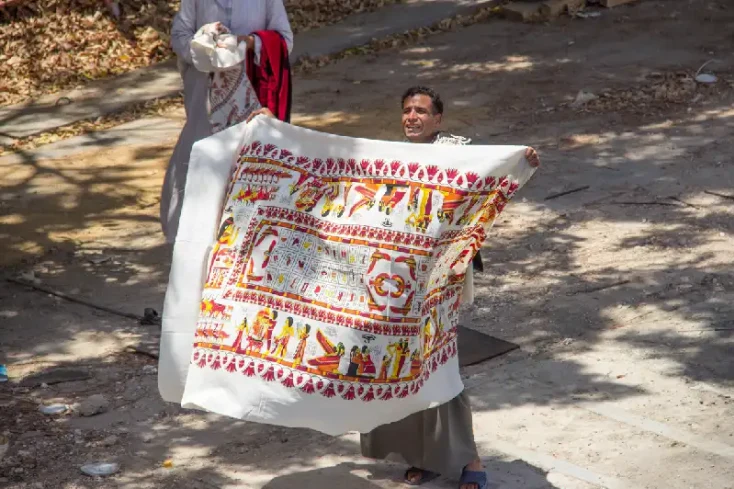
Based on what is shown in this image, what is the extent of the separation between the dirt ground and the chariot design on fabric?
76 centimetres

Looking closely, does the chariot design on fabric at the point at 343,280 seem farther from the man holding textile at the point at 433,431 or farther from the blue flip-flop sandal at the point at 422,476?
the blue flip-flop sandal at the point at 422,476

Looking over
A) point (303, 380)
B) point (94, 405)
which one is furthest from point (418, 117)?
point (94, 405)

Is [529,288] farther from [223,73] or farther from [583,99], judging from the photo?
[583,99]

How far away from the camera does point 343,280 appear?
204 inches

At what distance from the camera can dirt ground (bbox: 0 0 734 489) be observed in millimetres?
Answer: 6004

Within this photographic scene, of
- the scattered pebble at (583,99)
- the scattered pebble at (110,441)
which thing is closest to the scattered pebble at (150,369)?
the scattered pebble at (110,441)

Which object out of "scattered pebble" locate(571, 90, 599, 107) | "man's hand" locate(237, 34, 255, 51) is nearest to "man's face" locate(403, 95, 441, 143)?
"man's hand" locate(237, 34, 255, 51)

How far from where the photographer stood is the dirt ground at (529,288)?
6.00 metres

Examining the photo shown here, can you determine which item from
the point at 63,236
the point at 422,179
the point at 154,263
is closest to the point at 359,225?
the point at 422,179

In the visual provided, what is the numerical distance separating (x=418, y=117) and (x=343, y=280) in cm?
83

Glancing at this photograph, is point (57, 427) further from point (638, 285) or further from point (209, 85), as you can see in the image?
point (638, 285)

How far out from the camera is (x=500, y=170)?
5281 mm

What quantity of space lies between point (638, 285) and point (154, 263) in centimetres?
330

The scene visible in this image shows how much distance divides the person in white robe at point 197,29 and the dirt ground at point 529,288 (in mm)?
934
